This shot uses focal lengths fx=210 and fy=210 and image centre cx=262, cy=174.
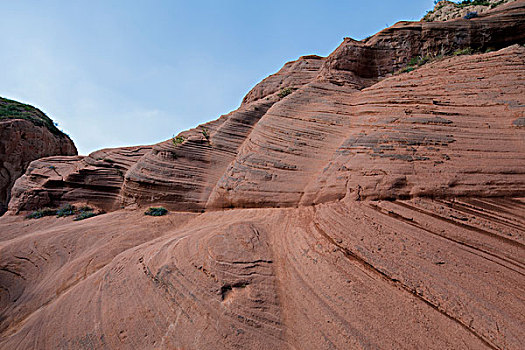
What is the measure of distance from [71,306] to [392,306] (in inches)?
196

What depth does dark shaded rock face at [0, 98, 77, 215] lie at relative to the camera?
1647cm

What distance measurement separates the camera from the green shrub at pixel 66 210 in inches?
353

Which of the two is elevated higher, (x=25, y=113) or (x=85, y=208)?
(x=25, y=113)

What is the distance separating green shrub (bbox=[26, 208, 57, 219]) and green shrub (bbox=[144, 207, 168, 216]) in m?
5.11

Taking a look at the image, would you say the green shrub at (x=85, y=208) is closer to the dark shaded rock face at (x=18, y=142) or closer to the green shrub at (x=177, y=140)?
the green shrub at (x=177, y=140)

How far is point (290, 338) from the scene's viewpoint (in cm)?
247

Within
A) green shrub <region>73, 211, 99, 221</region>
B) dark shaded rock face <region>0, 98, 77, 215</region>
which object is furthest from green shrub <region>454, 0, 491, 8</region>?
dark shaded rock face <region>0, 98, 77, 215</region>

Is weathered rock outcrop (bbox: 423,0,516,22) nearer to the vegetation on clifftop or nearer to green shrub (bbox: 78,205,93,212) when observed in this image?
green shrub (bbox: 78,205,93,212)

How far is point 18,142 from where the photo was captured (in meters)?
16.8

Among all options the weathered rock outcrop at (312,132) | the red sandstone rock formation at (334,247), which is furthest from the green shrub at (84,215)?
the red sandstone rock formation at (334,247)

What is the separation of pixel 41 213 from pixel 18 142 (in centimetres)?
1319

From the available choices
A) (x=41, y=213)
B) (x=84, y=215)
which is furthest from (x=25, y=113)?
(x=84, y=215)

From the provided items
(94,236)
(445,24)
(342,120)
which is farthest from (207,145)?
(445,24)

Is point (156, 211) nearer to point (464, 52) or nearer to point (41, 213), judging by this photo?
point (41, 213)
